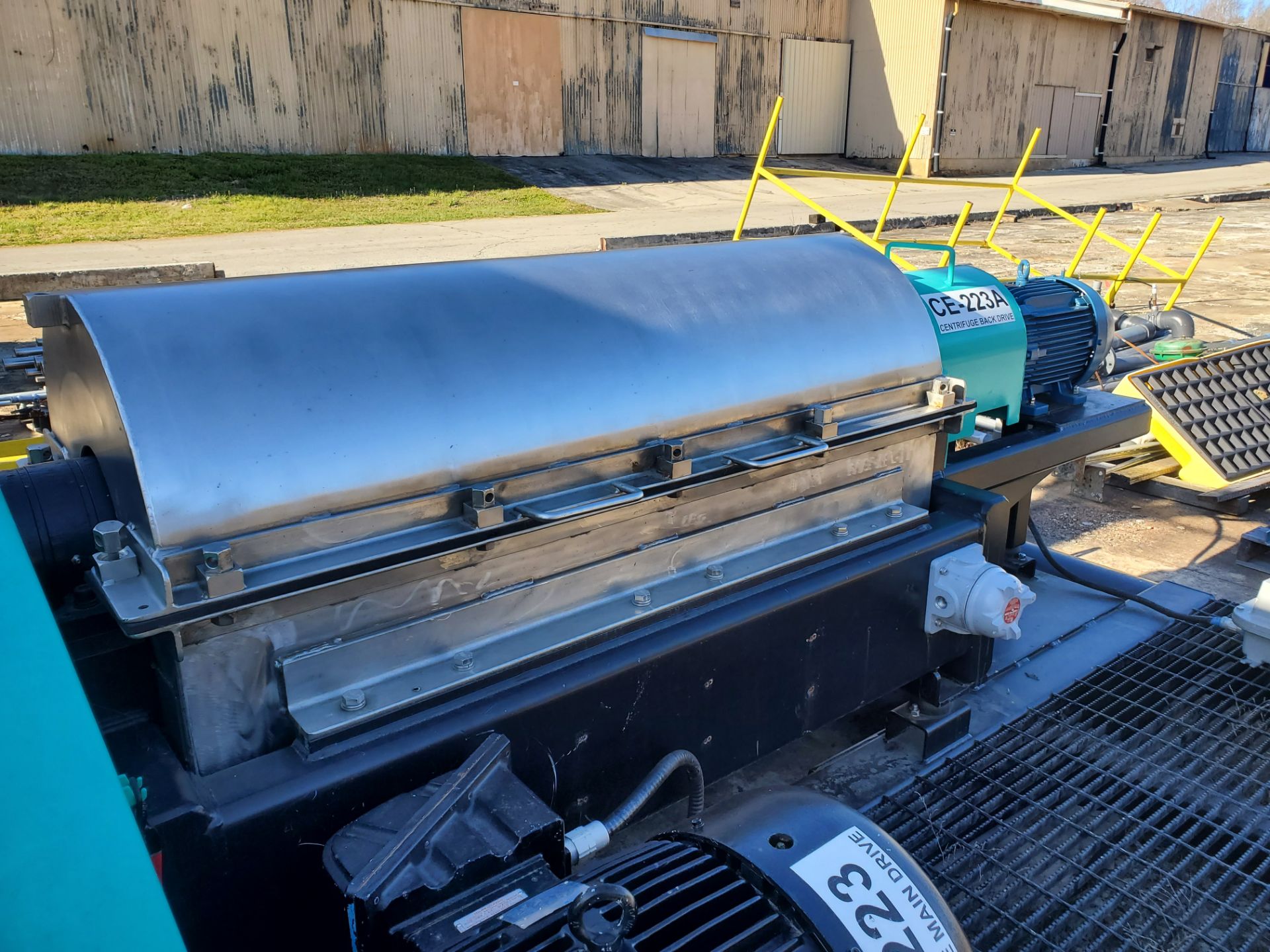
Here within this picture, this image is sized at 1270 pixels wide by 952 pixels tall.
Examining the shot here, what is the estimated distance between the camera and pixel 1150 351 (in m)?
5.42

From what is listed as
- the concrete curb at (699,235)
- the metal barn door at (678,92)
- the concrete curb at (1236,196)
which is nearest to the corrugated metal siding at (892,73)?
the metal barn door at (678,92)

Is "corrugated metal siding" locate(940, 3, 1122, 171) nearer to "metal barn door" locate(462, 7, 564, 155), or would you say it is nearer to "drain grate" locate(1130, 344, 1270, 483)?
"metal barn door" locate(462, 7, 564, 155)

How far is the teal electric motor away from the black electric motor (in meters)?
1.20

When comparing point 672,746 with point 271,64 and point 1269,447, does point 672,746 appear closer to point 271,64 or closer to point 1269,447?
point 1269,447

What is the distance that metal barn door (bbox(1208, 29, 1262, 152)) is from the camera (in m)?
24.2

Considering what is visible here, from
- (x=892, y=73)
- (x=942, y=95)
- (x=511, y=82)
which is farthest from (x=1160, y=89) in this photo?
(x=511, y=82)

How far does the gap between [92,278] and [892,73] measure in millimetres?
16674

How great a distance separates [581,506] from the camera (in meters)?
1.37

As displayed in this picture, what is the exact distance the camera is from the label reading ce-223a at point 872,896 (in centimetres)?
110

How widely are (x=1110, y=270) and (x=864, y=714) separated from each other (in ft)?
27.8

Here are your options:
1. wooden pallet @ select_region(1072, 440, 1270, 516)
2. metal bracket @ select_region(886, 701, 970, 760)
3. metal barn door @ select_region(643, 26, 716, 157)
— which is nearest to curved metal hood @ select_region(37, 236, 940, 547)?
metal bracket @ select_region(886, 701, 970, 760)

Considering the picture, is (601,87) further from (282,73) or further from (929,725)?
(929,725)

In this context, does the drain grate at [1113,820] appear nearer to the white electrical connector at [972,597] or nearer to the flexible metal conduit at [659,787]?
the white electrical connector at [972,597]

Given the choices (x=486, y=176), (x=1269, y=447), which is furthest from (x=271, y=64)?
(x=1269, y=447)
